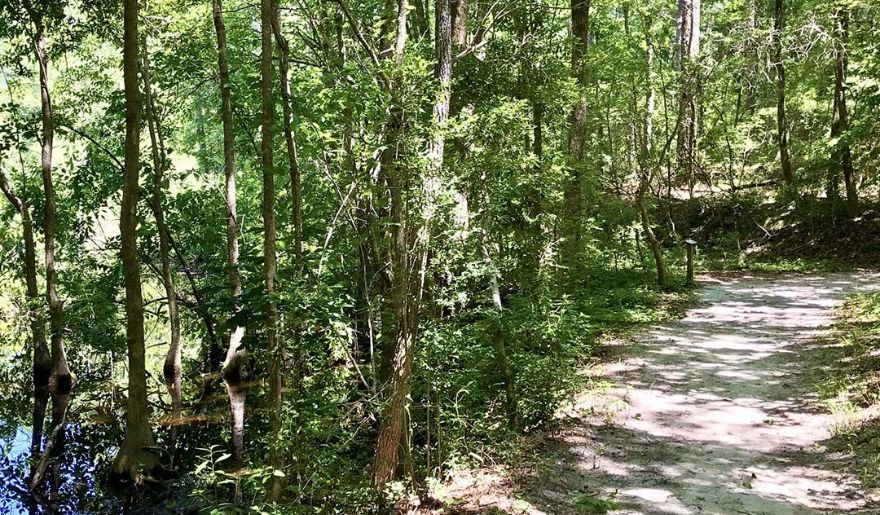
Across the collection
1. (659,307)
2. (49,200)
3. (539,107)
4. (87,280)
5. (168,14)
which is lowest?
(659,307)

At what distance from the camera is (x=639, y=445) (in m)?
6.48

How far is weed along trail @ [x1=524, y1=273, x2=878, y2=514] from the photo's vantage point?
17.4ft

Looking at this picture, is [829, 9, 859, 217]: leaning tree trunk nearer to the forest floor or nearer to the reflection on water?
the forest floor

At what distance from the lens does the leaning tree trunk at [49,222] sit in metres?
9.74

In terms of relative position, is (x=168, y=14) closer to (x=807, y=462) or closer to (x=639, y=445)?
(x=639, y=445)

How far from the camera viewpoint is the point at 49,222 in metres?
10.2

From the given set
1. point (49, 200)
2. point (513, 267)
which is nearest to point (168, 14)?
point (49, 200)

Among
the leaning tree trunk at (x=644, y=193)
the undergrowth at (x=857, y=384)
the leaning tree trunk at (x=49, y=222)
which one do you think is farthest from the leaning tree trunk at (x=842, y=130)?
the leaning tree trunk at (x=49, y=222)

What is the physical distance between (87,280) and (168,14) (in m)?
4.85

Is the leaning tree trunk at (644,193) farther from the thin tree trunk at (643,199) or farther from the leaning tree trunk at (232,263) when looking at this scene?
the leaning tree trunk at (232,263)

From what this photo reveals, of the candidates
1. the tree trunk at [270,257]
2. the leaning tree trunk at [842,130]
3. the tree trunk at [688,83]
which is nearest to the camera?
the tree trunk at [270,257]

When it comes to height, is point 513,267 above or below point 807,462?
above

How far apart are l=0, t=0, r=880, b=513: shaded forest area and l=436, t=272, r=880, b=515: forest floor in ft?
1.81

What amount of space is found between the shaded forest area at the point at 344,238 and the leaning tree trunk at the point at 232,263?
0.18ft
